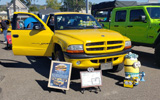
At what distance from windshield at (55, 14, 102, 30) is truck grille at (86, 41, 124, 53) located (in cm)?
136

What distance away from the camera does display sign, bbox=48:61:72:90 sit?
4398 millimetres

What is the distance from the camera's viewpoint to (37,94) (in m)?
4.37

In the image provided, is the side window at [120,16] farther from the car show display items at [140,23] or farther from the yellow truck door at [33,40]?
the yellow truck door at [33,40]

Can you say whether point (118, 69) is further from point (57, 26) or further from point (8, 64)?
point (8, 64)

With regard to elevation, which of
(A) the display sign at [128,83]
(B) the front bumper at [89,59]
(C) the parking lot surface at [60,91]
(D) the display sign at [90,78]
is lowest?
(C) the parking lot surface at [60,91]

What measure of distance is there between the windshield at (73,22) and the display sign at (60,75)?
1.66m

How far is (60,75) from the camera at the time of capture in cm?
447

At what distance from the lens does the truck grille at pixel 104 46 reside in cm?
457

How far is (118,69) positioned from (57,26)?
2302 mm

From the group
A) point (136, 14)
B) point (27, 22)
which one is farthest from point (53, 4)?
point (136, 14)

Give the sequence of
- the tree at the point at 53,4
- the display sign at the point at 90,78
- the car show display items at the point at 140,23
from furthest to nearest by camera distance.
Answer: the tree at the point at 53,4
the car show display items at the point at 140,23
the display sign at the point at 90,78

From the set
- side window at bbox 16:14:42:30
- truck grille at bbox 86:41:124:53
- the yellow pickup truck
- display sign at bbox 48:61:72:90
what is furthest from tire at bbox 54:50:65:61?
side window at bbox 16:14:42:30

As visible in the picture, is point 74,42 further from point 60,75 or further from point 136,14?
point 136,14

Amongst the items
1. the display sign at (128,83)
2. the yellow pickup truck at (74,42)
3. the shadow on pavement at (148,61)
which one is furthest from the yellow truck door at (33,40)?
the shadow on pavement at (148,61)
